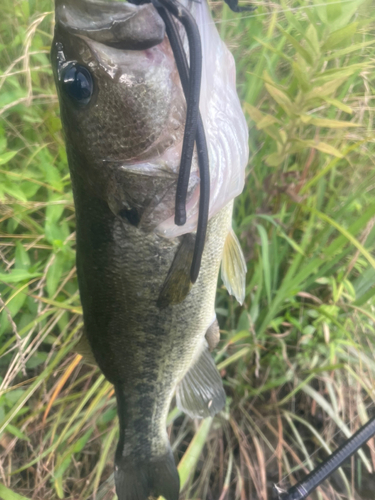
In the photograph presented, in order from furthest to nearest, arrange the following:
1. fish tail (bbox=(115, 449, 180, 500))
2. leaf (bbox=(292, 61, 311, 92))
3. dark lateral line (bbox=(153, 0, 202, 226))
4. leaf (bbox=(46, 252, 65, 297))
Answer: leaf (bbox=(46, 252, 65, 297)), fish tail (bbox=(115, 449, 180, 500)), leaf (bbox=(292, 61, 311, 92)), dark lateral line (bbox=(153, 0, 202, 226))

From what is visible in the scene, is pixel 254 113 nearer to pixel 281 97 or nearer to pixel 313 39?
pixel 281 97

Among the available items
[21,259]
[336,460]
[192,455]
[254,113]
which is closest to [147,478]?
[192,455]

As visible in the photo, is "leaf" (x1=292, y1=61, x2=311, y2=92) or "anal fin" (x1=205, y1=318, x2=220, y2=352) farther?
"anal fin" (x1=205, y1=318, x2=220, y2=352)

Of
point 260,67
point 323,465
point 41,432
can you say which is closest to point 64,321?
point 41,432

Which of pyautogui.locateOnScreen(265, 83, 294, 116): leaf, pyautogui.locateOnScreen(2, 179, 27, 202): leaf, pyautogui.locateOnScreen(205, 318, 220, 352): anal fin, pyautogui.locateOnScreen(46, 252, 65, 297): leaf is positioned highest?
pyautogui.locateOnScreen(265, 83, 294, 116): leaf

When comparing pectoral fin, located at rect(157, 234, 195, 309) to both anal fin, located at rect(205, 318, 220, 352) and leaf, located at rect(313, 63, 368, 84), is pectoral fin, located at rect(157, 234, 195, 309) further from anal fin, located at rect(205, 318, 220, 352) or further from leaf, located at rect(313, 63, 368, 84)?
leaf, located at rect(313, 63, 368, 84)

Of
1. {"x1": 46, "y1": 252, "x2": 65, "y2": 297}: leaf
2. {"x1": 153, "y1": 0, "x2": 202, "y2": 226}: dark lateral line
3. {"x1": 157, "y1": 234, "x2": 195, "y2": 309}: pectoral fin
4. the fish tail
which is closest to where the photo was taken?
{"x1": 153, "y1": 0, "x2": 202, "y2": 226}: dark lateral line

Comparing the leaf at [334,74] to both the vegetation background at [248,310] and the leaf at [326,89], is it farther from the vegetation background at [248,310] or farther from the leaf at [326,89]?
the vegetation background at [248,310]

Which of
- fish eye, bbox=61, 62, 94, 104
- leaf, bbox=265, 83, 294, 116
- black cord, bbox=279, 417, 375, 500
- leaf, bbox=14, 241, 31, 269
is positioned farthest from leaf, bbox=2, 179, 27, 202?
black cord, bbox=279, 417, 375, 500
